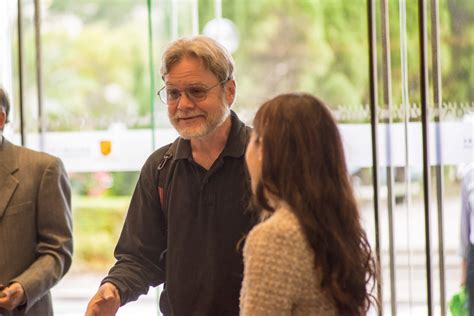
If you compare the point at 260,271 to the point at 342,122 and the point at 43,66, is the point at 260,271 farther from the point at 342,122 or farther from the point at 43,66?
the point at 43,66

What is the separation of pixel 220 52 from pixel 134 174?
86.3 inches

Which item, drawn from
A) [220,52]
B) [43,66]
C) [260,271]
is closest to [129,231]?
[220,52]

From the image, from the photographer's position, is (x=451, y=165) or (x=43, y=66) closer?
(x=451, y=165)

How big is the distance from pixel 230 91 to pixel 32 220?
952 millimetres

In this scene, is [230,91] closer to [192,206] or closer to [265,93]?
[192,206]

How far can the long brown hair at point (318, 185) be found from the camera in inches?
80.1

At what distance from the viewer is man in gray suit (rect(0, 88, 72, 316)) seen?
3.26 metres

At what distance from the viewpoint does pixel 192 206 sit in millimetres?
2729

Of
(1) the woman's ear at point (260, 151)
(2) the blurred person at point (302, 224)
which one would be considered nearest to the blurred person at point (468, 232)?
(2) the blurred person at point (302, 224)

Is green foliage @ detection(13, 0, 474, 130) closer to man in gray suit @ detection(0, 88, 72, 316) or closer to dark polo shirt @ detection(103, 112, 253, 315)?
man in gray suit @ detection(0, 88, 72, 316)

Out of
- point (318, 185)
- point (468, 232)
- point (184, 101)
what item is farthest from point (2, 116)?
point (468, 232)

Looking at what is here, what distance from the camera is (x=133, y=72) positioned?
493cm

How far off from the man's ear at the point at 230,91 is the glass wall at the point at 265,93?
1.81 m

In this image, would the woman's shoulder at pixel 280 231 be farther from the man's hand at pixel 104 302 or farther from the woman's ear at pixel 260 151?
the man's hand at pixel 104 302
